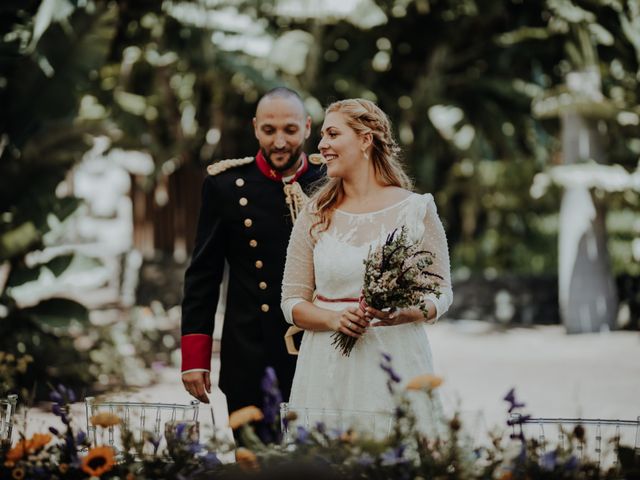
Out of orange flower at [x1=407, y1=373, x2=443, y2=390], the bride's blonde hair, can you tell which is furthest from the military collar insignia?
orange flower at [x1=407, y1=373, x2=443, y2=390]

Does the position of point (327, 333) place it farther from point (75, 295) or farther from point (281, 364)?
point (75, 295)

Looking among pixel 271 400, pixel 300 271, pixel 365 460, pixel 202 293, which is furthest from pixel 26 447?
pixel 202 293

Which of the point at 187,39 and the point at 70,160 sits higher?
the point at 187,39

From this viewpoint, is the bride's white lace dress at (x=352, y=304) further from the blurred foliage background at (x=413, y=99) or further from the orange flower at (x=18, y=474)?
the blurred foliage background at (x=413, y=99)

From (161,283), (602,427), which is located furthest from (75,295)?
(602,427)

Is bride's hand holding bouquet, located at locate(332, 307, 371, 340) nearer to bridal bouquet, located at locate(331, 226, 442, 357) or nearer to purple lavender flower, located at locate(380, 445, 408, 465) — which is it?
bridal bouquet, located at locate(331, 226, 442, 357)

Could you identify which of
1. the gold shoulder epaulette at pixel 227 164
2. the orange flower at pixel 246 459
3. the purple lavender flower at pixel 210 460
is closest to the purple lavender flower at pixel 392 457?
the orange flower at pixel 246 459

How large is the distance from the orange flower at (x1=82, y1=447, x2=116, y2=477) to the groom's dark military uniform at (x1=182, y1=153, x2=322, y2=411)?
125 centimetres

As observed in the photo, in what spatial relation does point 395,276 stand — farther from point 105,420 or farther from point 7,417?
point 7,417

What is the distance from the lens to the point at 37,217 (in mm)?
8695

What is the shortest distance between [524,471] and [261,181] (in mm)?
1954

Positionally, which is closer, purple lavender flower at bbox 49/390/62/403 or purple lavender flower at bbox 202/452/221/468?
purple lavender flower at bbox 202/452/221/468

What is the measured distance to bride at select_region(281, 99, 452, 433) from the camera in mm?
3162

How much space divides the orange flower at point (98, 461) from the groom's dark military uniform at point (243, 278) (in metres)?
1.25
